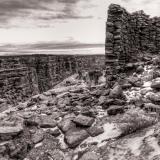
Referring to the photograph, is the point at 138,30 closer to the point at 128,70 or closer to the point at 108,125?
the point at 128,70

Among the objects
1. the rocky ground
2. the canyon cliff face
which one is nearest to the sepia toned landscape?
the rocky ground

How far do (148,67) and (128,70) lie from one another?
2.21 ft

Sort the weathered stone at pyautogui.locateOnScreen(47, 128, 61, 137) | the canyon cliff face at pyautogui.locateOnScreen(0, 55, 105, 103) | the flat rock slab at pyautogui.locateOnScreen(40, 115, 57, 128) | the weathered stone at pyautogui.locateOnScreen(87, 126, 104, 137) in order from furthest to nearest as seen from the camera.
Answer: the canyon cliff face at pyautogui.locateOnScreen(0, 55, 105, 103), the flat rock slab at pyautogui.locateOnScreen(40, 115, 57, 128), the weathered stone at pyautogui.locateOnScreen(47, 128, 61, 137), the weathered stone at pyautogui.locateOnScreen(87, 126, 104, 137)

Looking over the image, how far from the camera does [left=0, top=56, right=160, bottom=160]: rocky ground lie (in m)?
4.35

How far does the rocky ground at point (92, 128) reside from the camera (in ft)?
14.3

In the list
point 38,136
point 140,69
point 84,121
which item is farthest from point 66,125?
point 140,69

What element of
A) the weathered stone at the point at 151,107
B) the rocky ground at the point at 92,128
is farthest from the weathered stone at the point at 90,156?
the weathered stone at the point at 151,107

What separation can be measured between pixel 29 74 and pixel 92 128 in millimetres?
17565

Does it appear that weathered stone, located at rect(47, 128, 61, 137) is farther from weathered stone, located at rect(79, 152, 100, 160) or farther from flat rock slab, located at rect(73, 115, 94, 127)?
weathered stone, located at rect(79, 152, 100, 160)

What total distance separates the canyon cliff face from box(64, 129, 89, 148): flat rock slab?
43.6ft

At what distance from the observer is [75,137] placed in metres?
5.07

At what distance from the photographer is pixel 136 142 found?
4.30 m

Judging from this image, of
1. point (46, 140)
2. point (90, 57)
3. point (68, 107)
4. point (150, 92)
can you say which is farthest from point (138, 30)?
point (90, 57)

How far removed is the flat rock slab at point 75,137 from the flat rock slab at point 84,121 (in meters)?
0.18
